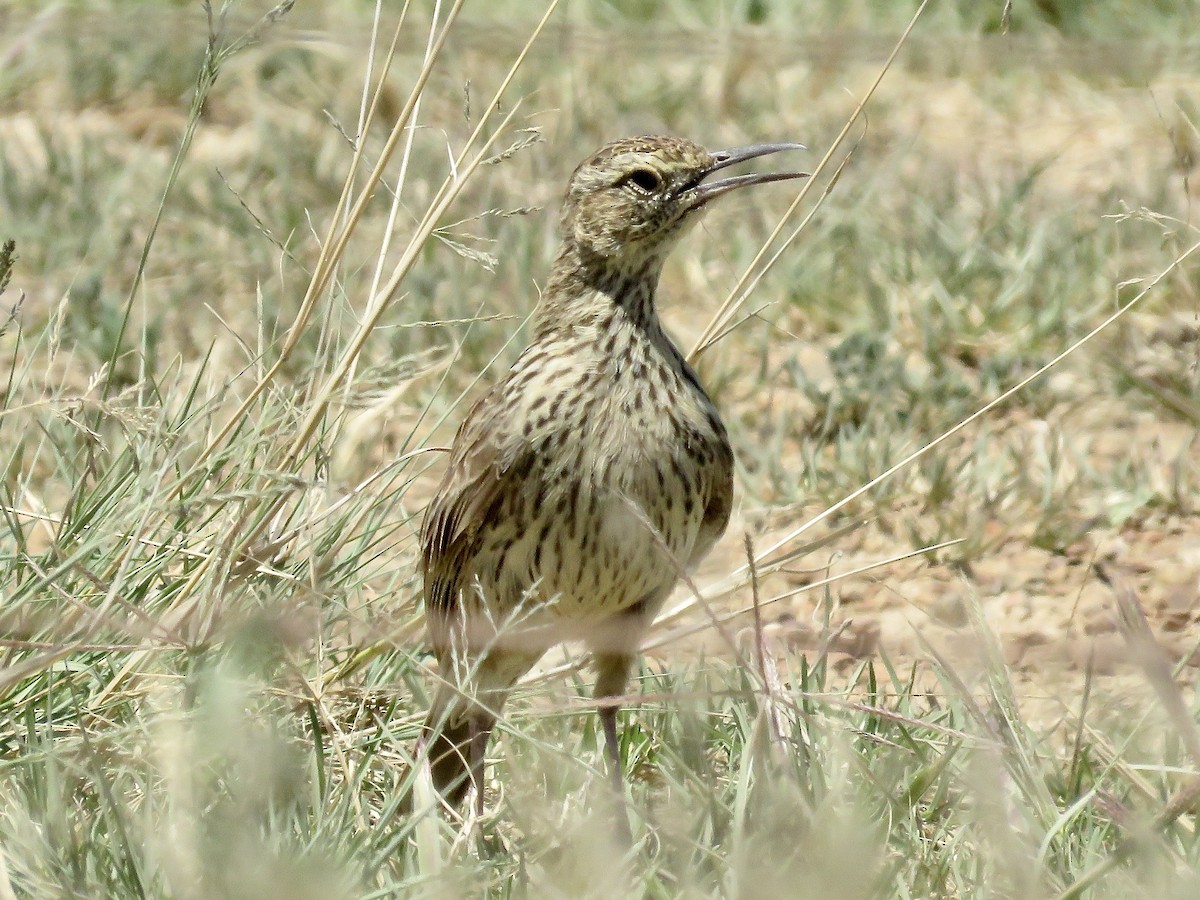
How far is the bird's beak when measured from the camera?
12.8 ft

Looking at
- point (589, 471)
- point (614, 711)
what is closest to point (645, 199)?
point (589, 471)

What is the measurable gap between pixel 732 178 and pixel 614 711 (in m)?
1.23

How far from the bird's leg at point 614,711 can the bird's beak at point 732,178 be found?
1058 millimetres

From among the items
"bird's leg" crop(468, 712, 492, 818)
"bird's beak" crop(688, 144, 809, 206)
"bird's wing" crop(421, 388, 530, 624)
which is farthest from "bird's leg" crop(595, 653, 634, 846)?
"bird's beak" crop(688, 144, 809, 206)

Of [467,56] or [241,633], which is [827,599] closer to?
[241,633]

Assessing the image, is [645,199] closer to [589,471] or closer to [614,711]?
[589,471]

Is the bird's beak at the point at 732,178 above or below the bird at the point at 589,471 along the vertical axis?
above

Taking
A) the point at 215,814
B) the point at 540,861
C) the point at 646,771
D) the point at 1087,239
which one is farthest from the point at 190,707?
the point at 1087,239

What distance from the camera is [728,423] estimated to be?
5.54m

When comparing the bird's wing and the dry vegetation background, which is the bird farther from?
the dry vegetation background

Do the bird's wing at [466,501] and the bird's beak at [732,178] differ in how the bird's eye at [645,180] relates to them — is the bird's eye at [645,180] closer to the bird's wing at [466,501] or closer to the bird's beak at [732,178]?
the bird's beak at [732,178]

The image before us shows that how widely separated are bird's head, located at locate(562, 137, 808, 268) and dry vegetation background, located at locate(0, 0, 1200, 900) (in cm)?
26

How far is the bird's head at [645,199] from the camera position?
4.02 meters

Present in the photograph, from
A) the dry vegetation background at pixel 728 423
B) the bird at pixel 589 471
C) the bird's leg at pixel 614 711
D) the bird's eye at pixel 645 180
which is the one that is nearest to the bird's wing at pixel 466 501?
the bird at pixel 589 471
